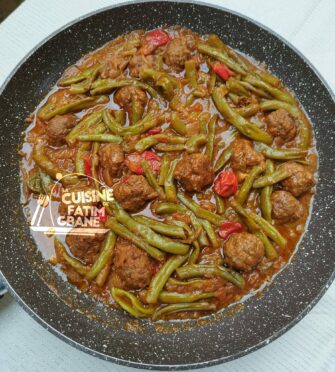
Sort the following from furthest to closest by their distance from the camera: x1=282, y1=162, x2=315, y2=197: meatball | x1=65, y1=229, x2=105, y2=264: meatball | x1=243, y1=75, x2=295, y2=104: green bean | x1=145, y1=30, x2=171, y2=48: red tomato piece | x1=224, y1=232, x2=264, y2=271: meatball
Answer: x1=145, y1=30, x2=171, y2=48: red tomato piece
x1=243, y1=75, x2=295, y2=104: green bean
x1=282, y1=162, x2=315, y2=197: meatball
x1=65, y1=229, x2=105, y2=264: meatball
x1=224, y1=232, x2=264, y2=271: meatball

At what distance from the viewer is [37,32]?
422 centimetres

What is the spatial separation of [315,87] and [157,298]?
1.95 metres

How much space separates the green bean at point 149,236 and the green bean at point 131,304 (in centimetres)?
39

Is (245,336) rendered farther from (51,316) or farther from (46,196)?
(46,196)

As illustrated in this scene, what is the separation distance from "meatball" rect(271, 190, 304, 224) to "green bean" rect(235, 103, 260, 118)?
62cm

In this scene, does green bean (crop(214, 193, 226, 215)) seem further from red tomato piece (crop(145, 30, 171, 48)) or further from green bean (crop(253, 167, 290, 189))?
red tomato piece (crop(145, 30, 171, 48))

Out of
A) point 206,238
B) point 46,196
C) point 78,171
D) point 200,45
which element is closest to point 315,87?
point 200,45

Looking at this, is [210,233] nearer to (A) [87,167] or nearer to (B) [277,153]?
(B) [277,153]

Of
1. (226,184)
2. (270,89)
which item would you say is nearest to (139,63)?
(270,89)

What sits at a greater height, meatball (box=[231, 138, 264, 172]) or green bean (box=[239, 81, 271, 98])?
green bean (box=[239, 81, 271, 98])

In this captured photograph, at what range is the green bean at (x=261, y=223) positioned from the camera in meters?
3.43

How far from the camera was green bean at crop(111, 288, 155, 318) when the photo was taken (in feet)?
11.0

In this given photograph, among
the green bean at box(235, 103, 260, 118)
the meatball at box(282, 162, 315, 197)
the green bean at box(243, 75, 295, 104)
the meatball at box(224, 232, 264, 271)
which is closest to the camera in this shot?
the meatball at box(224, 232, 264, 271)

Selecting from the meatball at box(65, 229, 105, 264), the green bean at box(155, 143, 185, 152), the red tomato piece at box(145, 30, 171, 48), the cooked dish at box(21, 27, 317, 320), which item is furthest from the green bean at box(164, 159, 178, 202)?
the red tomato piece at box(145, 30, 171, 48)
